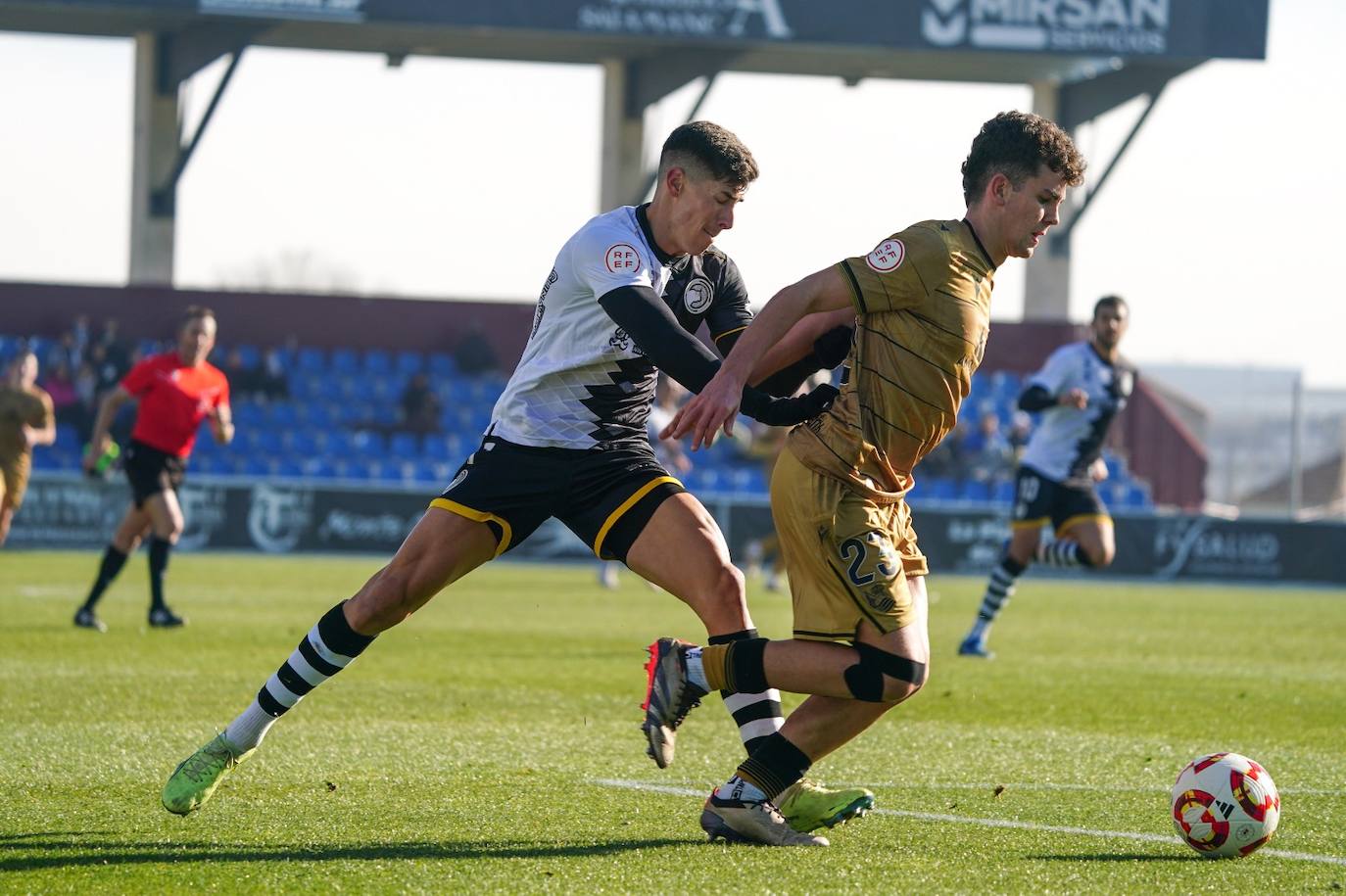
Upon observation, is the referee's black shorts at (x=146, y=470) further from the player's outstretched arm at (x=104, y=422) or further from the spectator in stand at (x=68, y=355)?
the spectator in stand at (x=68, y=355)

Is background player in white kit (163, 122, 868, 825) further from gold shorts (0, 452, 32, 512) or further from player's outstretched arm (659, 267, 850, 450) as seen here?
gold shorts (0, 452, 32, 512)

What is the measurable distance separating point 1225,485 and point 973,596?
14.3 meters

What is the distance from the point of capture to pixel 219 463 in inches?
1088

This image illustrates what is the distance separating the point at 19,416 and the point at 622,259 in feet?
40.2

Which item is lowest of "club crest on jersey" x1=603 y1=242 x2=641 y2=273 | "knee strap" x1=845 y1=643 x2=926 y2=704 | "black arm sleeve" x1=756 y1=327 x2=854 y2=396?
"knee strap" x1=845 y1=643 x2=926 y2=704

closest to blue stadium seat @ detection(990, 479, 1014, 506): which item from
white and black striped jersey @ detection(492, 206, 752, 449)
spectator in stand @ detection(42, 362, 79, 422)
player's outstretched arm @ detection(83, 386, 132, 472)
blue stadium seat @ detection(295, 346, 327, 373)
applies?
blue stadium seat @ detection(295, 346, 327, 373)

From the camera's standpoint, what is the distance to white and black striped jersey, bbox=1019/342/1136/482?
501 inches

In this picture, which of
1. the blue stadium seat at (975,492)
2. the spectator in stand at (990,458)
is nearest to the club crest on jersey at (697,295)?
the spectator in stand at (990,458)

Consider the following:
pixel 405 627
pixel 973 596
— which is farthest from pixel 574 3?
pixel 405 627

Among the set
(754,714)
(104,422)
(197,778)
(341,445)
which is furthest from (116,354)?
(754,714)

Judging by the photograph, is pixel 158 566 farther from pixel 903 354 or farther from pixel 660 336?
pixel 903 354

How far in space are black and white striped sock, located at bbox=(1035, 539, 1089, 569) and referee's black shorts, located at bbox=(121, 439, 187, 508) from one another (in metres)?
6.07

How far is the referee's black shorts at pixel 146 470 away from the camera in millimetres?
12656

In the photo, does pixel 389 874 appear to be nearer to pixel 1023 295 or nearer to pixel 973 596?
pixel 973 596
